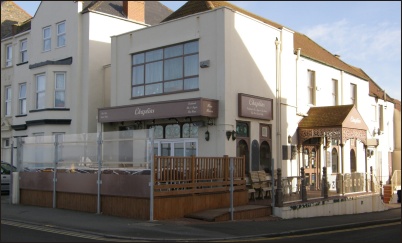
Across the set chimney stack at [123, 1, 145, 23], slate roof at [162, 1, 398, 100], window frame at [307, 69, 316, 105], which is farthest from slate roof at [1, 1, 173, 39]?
window frame at [307, 69, 316, 105]

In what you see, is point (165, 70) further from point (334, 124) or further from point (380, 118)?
point (380, 118)

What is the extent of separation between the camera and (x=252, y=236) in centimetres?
1140

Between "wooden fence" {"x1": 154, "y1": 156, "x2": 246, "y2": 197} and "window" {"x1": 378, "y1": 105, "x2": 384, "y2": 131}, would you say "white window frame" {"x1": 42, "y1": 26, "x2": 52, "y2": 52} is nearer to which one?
"wooden fence" {"x1": 154, "y1": 156, "x2": 246, "y2": 197}

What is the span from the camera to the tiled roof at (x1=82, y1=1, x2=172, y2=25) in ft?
81.5

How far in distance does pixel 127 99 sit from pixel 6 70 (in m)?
11.5

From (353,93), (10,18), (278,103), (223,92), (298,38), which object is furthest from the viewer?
(10,18)

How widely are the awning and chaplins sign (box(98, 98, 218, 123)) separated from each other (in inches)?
220

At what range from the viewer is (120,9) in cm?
2650

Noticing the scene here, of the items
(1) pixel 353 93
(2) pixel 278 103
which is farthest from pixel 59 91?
(1) pixel 353 93

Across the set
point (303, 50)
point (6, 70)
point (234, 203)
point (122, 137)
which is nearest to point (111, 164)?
point (122, 137)

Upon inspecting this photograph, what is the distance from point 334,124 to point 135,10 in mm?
13051

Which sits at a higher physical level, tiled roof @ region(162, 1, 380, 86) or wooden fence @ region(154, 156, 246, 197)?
tiled roof @ region(162, 1, 380, 86)

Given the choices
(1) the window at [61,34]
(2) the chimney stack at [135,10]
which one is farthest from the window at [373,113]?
(1) the window at [61,34]

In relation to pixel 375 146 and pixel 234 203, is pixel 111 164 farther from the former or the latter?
pixel 375 146
